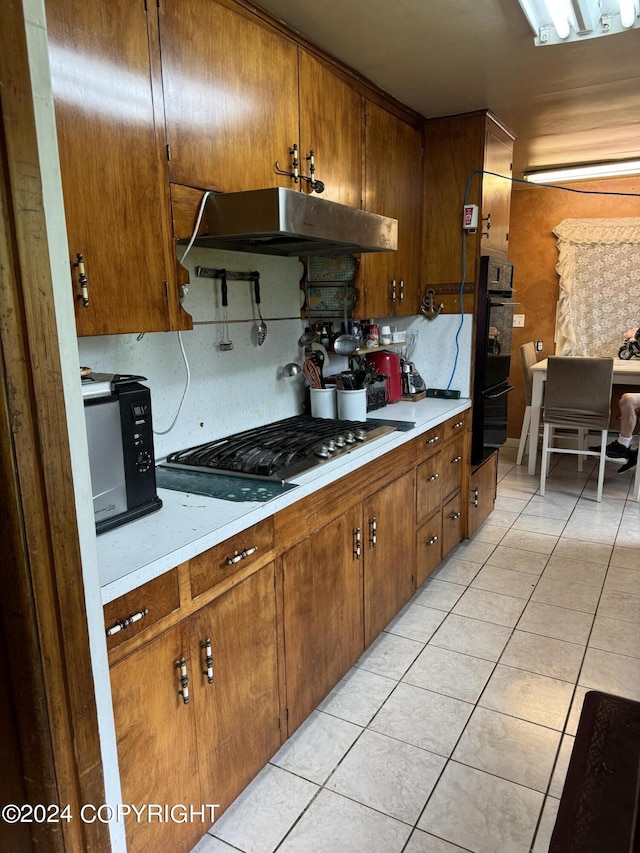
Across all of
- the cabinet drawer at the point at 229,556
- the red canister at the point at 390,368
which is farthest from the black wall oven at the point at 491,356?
the cabinet drawer at the point at 229,556

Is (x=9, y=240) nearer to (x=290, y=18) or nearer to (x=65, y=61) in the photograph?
(x=65, y=61)

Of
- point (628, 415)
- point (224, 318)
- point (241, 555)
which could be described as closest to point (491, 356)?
point (628, 415)

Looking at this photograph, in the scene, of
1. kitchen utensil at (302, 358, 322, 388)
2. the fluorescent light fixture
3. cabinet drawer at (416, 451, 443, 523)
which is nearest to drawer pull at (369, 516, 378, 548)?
cabinet drawer at (416, 451, 443, 523)

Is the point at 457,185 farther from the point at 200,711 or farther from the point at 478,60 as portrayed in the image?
the point at 200,711

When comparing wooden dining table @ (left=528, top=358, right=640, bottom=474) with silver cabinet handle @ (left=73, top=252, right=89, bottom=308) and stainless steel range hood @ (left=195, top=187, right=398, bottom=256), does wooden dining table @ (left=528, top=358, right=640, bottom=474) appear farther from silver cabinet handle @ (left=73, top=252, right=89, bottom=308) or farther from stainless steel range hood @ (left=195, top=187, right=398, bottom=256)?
silver cabinet handle @ (left=73, top=252, right=89, bottom=308)

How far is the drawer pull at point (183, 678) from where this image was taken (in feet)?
4.43

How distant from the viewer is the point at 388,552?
2424 millimetres

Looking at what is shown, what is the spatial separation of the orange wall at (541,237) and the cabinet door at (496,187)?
5.84 ft

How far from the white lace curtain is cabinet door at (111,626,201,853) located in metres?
4.72

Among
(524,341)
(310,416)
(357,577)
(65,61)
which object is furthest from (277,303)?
(524,341)

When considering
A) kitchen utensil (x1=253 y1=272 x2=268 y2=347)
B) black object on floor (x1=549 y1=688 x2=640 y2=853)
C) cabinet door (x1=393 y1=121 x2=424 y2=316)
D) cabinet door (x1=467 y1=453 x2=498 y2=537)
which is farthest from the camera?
cabinet door (x1=467 y1=453 x2=498 y2=537)

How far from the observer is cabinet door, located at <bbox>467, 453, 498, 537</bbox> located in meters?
3.45

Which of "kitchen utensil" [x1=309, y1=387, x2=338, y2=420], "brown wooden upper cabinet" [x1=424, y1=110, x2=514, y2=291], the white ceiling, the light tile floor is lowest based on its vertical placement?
the light tile floor

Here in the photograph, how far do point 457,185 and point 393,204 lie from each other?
0.49 meters
